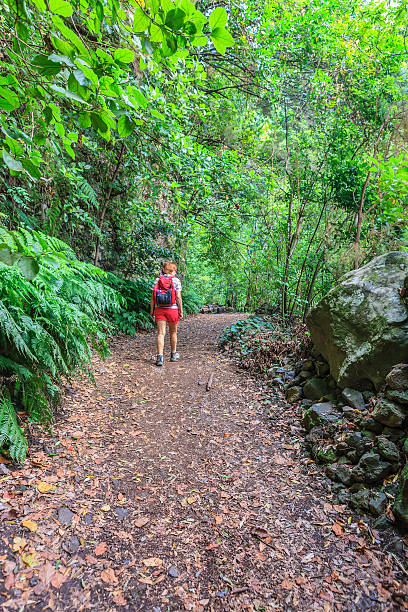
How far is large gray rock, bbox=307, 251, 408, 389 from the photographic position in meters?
3.27

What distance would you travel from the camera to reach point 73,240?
6832 mm

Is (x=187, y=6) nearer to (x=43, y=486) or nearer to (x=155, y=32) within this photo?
(x=155, y=32)

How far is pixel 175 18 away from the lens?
115cm

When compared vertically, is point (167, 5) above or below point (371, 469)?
above

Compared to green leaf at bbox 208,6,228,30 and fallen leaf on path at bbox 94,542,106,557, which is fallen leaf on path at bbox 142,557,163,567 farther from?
green leaf at bbox 208,6,228,30

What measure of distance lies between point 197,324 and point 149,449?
21.8ft

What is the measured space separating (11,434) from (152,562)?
1.39m

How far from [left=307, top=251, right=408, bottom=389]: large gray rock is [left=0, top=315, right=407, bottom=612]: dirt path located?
982 millimetres

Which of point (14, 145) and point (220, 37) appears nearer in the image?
point (220, 37)

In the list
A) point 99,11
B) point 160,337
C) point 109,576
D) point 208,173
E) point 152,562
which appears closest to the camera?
point 99,11

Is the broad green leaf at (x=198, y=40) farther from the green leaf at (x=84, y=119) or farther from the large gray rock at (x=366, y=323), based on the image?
the large gray rock at (x=366, y=323)

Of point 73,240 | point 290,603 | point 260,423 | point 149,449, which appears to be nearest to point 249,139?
point 73,240

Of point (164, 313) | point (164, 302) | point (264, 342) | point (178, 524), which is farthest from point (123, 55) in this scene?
point (264, 342)

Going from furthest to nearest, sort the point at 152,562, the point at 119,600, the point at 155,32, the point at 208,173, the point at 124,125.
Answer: the point at 208,173 → the point at 152,562 → the point at 119,600 → the point at 124,125 → the point at 155,32
